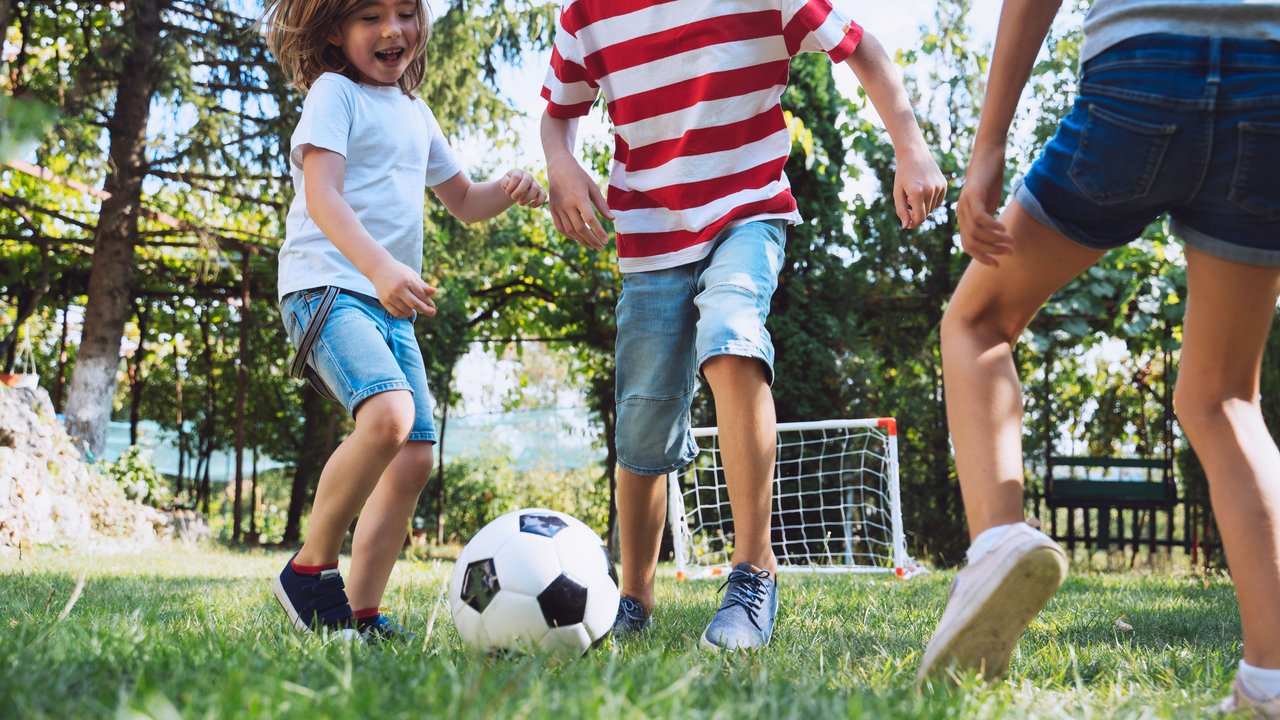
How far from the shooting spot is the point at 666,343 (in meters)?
2.57

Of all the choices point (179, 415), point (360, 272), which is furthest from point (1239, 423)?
point (179, 415)

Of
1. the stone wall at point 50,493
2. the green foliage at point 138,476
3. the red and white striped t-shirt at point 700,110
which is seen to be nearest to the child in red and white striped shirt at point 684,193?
the red and white striped t-shirt at point 700,110

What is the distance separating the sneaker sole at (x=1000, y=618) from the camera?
1.48 m

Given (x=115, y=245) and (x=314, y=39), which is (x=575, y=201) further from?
(x=115, y=245)

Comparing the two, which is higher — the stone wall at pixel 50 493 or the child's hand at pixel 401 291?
the child's hand at pixel 401 291

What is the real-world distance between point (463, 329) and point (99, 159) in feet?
11.5

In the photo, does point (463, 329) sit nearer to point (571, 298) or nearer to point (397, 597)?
point (571, 298)

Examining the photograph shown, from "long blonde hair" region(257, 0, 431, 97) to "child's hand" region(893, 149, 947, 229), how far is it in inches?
51.8

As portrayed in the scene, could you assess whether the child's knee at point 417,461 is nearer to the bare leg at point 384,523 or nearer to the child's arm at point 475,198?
the bare leg at point 384,523

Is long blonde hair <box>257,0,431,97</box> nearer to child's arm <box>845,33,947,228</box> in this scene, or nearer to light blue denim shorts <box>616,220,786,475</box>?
light blue denim shorts <box>616,220,786,475</box>

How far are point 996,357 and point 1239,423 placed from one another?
1.26 feet

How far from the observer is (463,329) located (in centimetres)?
1014

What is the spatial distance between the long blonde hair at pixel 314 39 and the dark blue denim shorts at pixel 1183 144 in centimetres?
178

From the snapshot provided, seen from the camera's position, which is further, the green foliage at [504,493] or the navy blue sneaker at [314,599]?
the green foliage at [504,493]
